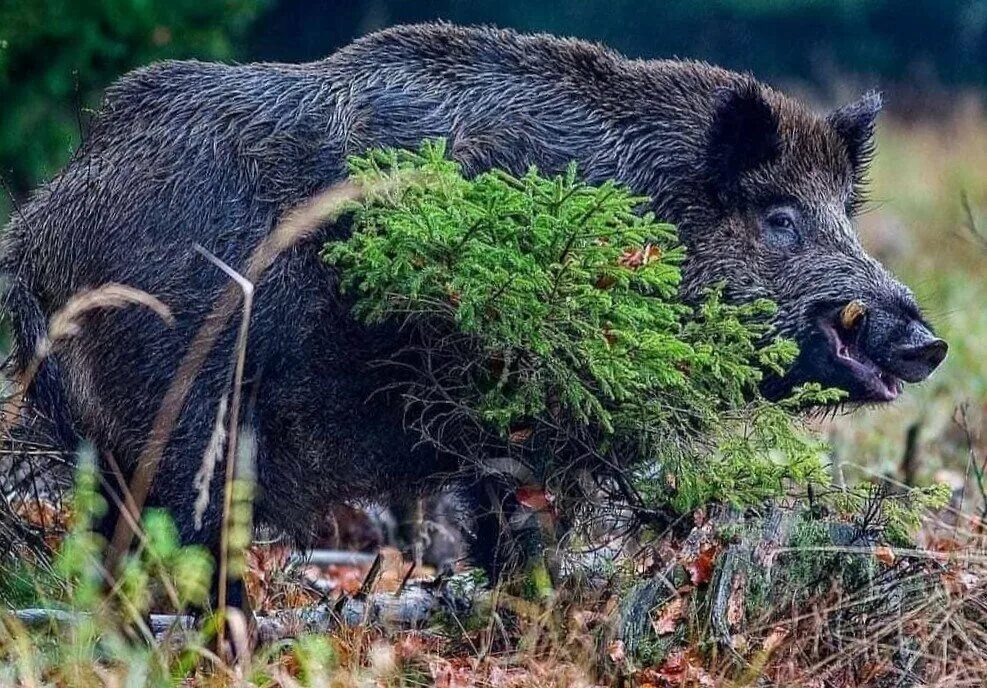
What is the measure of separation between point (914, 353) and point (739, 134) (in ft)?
3.33

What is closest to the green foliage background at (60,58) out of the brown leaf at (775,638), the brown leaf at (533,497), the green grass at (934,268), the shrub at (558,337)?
the green grass at (934,268)

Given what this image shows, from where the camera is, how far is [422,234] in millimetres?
4688

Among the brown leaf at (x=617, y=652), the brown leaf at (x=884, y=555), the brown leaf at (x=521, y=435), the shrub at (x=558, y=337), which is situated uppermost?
the shrub at (x=558, y=337)

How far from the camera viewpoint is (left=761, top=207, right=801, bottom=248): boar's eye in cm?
588

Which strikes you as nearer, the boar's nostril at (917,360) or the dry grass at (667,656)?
the dry grass at (667,656)

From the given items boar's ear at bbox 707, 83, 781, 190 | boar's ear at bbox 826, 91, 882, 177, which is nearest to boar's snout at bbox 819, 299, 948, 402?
boar's ear at bbox 707, 83, 781, 190

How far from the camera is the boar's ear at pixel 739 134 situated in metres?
5.70

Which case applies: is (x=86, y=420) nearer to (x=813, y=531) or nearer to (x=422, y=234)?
(x=422, y=234)

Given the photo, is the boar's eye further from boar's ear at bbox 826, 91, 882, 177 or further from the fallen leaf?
the fallen leaf

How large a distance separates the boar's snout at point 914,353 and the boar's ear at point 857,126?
3.23ft

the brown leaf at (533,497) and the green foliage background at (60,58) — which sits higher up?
the green foliage background at (60,58)

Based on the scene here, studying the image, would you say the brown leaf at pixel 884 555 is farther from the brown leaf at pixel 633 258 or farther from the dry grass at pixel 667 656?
the brown leaf at pixel 633 258

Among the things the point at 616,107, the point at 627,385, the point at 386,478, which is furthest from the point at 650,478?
the point at 616,107

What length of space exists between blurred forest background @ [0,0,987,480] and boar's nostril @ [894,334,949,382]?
69cm
